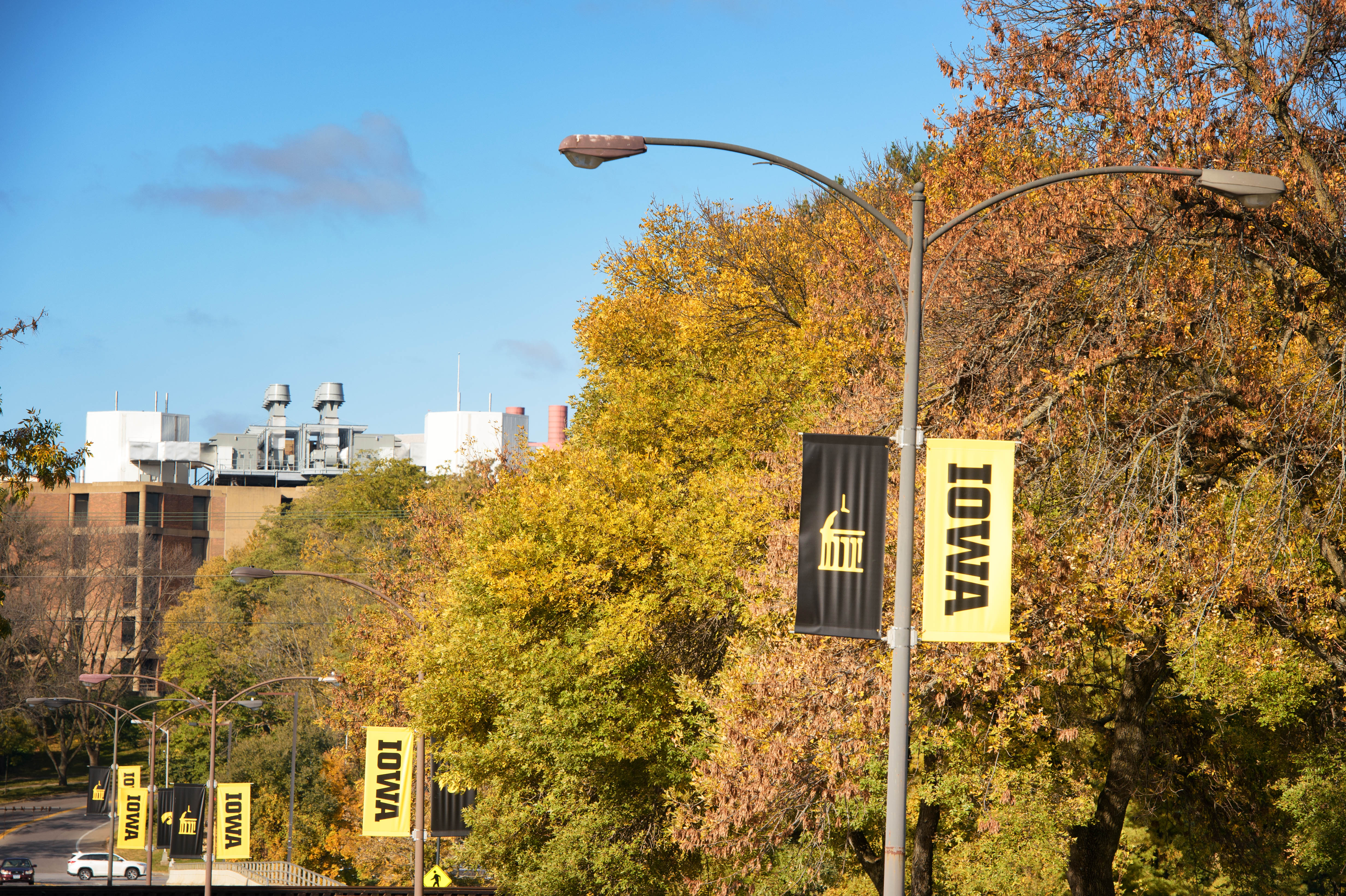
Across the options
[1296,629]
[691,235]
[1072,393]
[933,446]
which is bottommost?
[1296,629]

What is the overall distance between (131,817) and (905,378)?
141ft

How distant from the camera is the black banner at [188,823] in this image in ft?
166

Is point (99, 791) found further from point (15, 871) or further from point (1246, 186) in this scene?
point (1246, 186)

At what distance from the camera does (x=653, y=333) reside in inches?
1226

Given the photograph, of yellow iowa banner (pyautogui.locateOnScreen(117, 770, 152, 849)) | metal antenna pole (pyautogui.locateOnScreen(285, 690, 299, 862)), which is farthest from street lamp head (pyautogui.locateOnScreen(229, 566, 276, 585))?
metal antenna pole (pyautogui.locateOnScreen(285, 690, 299, 862))

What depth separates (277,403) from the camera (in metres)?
141

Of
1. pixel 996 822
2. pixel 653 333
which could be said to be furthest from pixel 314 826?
pixel 996 822

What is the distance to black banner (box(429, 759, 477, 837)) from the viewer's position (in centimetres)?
3069

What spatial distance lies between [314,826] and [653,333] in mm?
42788

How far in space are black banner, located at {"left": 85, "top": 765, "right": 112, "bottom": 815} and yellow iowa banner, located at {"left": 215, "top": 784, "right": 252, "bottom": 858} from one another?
2389 cm

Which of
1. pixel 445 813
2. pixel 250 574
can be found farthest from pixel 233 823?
pixel 250 574

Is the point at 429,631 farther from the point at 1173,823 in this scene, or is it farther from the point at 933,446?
the point at 933,446

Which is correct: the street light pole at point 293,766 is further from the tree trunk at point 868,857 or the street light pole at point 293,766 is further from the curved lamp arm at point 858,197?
the curved lamp arm at point 858,197

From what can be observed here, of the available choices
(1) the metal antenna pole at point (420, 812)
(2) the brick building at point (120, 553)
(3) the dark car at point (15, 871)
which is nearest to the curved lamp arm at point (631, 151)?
(1) the metal antenna pole at point (420, 812)
